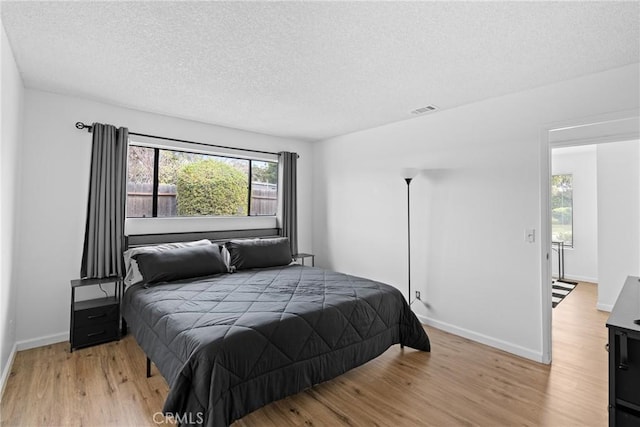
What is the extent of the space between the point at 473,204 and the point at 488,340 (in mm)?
1424

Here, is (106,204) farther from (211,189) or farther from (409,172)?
(409,172)

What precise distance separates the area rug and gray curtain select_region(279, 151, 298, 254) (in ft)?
13.0

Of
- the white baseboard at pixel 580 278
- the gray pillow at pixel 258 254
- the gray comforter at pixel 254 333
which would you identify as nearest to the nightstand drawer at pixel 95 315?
the gray comforter at pixel 254 333

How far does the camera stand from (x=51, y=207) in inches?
128

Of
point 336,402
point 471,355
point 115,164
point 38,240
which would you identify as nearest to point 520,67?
point 471,355

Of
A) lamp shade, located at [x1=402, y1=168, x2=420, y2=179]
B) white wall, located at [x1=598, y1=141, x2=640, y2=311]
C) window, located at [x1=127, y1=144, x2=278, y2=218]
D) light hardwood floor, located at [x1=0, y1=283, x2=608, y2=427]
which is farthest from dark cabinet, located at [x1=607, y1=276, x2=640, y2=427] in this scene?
window, located at [x1=127, y1=144, x2=278, y2=218]

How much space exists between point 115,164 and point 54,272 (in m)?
1.27

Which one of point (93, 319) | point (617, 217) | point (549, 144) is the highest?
point (549, 144)

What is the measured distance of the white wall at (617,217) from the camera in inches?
163

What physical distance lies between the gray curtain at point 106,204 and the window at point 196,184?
29 centimetres

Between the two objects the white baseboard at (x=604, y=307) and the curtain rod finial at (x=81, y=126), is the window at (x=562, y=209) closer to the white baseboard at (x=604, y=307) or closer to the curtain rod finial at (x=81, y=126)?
the white baseboard at (x=604, y=307)

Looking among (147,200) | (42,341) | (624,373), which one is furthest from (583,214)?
(42,341)

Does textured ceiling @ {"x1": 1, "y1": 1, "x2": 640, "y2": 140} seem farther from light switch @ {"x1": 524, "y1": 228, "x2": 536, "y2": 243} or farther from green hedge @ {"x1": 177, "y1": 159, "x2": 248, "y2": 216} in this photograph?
light switch @ {"x1": 524, "y1": 228, "x2": 536, "y2": 243}

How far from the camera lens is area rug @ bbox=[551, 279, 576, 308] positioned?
15.9 ft
